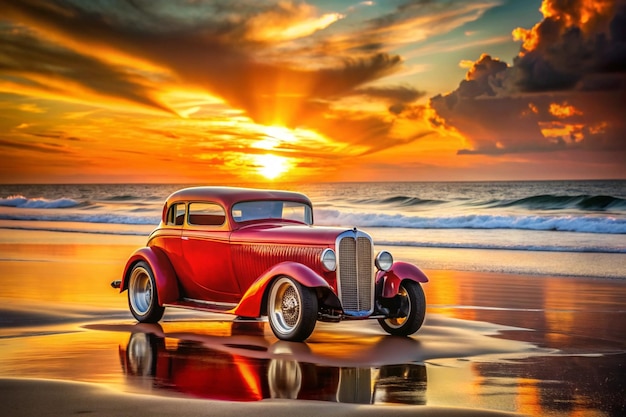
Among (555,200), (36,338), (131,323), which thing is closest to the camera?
(36,338)

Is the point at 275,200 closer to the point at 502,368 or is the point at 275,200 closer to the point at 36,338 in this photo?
the point at 36,338

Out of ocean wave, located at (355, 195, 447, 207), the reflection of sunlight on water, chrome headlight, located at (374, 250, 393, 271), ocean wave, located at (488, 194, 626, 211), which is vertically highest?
ocean wave, located at (355, 195, 447, 207)

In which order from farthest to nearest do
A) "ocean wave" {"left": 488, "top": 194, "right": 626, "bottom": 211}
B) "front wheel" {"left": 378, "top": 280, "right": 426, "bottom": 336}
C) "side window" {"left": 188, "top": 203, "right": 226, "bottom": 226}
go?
"ocean wave" {"left": 488, "top": 194, "right": 626, "bottom": 211} → "side window" {"left": 188, "top": 203, "right": 226, "bottom": 226} → "front wheel" {"left": 378, "top": 280, "right": 426, "bottom": 336}

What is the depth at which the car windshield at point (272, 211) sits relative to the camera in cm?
1093

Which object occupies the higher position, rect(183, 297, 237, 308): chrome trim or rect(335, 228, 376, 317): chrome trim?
rect(335, 228, 376, 317): chrome trim

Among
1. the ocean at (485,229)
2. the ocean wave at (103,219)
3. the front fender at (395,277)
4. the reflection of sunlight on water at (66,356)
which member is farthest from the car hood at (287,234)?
the ocean wave at (103,219)

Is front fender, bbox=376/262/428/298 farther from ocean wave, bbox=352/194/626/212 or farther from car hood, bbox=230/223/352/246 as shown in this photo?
ocean wave, bbox=352/194/626/212

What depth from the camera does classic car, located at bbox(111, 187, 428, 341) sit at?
966 cm

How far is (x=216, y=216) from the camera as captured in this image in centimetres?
1123

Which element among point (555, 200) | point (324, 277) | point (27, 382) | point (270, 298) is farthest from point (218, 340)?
point (555, 200)

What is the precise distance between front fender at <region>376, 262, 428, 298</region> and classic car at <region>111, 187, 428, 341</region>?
0.04 feet

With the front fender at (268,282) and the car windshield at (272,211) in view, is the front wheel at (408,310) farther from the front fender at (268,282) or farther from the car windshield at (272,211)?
the car windshield at (272,211)

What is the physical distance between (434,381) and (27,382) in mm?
3439

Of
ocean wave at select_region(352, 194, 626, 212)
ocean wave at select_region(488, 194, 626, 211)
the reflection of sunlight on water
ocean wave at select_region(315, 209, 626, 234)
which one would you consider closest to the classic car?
the reflection of sunlight on water
